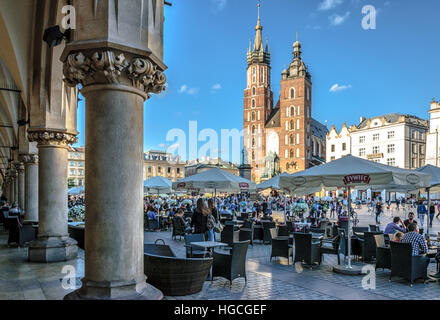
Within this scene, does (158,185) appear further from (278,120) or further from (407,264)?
(278,120)

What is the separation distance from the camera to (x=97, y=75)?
3.86m

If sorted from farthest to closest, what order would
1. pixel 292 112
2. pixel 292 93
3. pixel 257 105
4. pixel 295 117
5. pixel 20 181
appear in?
pixel 257 105
pixel 292 93
pixel 292 112
pixel 295 117
pixel 20 181

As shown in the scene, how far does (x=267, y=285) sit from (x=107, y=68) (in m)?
5.37

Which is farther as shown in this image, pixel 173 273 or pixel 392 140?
pixel 392 140

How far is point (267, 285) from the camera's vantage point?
7.30 metres

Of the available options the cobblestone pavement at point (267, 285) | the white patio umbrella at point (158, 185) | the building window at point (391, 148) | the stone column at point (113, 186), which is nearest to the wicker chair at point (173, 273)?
the cobblestone pavement at point (267, 285)

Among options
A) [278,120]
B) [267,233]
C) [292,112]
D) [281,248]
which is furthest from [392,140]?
[281,248]

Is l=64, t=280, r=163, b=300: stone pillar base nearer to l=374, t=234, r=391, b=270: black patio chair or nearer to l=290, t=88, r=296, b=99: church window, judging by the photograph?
l=374, t=234, r=391, b=270: black patio chair

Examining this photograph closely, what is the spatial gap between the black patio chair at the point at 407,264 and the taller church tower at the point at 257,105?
79.6 meters

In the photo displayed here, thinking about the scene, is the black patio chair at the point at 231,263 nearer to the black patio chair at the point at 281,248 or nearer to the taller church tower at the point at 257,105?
the black patio chair at the point at 281,248

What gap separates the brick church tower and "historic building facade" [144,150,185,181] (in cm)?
4371

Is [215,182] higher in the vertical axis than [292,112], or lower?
lower

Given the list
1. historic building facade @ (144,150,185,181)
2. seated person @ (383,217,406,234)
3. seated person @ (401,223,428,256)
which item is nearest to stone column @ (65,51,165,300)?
seated person @ (401,223,428,256)
